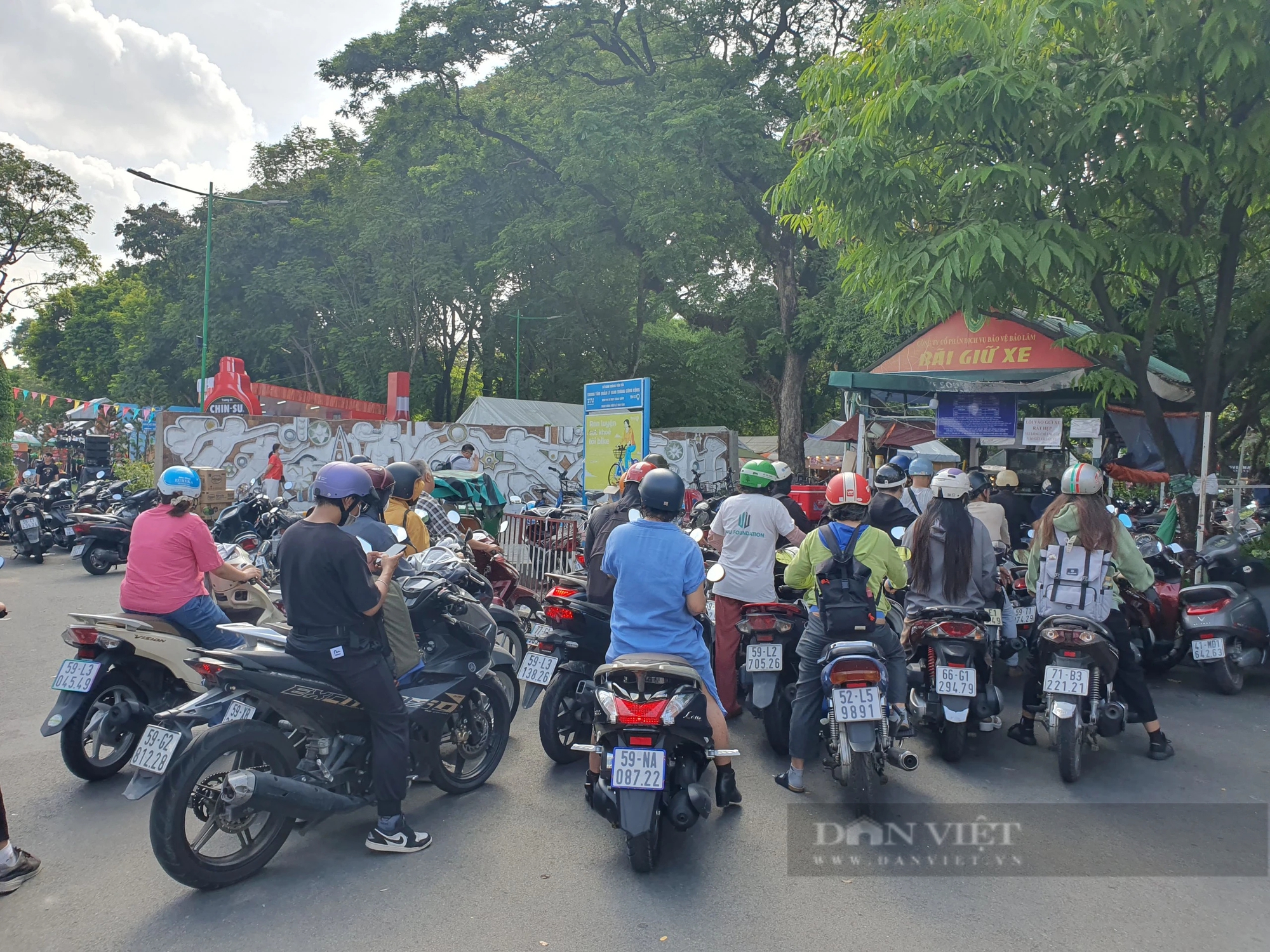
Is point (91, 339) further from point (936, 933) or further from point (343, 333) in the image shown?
point (936, 933)

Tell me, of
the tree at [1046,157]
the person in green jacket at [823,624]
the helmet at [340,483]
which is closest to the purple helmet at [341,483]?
the helmet at [340,483]

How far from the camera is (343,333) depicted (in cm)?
3216

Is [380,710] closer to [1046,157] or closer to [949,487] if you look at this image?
[949,487]

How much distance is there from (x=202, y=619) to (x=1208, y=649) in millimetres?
7117

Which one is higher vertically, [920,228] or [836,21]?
[836,21]

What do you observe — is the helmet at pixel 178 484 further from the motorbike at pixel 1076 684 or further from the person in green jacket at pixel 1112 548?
the person in green jacket at pixel 1112 548

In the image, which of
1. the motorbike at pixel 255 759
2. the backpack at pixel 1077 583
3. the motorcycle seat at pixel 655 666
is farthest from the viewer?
the backpack at pixel 1077 583

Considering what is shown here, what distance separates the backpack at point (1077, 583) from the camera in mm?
5355

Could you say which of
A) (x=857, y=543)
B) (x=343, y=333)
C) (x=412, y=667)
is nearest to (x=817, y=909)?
(x=857, y=543)

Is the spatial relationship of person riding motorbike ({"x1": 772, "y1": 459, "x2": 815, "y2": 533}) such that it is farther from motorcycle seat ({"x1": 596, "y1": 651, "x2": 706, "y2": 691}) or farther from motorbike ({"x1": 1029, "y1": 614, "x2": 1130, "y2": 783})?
motorcycle seat ({"x1": 596, "y1": 651, "x2": 706, "y2": 691})

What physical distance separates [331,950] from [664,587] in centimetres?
199

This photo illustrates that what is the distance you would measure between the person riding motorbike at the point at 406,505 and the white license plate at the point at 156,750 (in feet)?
8.49

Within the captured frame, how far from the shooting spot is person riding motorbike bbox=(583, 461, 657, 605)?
Answer: 5.52 metres

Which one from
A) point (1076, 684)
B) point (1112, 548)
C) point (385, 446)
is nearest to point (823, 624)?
point (1076, 684)
